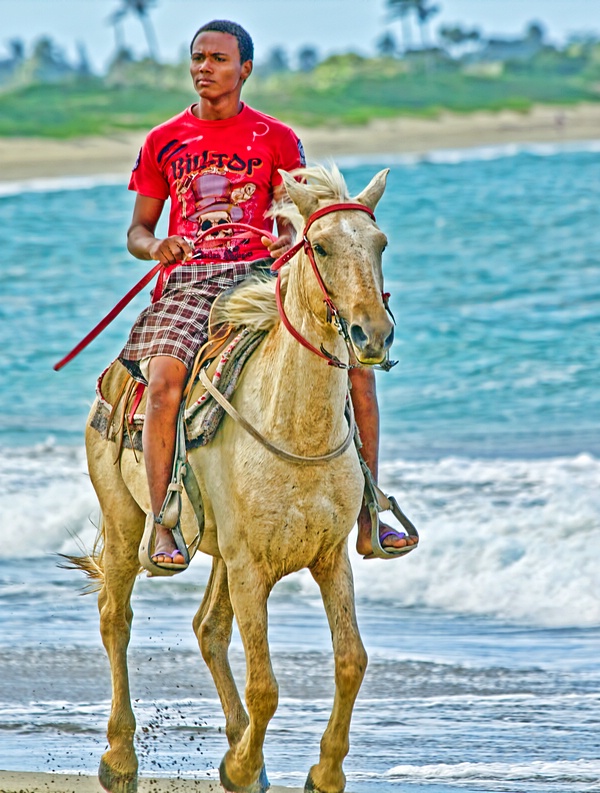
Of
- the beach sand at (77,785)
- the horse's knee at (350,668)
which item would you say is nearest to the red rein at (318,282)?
the horse's knee at (350,668)

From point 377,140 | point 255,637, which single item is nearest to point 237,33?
point 255,637

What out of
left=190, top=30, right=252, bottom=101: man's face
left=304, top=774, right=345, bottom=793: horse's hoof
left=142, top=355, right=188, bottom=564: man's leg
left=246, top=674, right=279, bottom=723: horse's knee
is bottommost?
left=304, top=774, right=345, bottom=793: horse's hoof

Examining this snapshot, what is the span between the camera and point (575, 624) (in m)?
8.92

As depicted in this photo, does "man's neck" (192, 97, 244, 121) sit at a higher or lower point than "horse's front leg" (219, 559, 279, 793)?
Answer: higher

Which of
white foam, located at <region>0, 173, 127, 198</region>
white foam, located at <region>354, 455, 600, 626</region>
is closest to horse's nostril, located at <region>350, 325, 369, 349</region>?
white foam, located at <region>354, 455, 600, 626</region>

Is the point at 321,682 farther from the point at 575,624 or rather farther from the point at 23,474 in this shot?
the point at 23,474

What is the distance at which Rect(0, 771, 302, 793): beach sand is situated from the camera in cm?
587

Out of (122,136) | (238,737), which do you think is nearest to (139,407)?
(238,737)

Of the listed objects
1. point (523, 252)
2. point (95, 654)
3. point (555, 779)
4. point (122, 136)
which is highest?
point (555, 779)

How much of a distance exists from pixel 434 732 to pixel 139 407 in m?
2.11

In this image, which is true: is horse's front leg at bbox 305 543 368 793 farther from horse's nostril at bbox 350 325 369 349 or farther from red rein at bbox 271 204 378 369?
horse's nostril at bbox 350 325 369 349

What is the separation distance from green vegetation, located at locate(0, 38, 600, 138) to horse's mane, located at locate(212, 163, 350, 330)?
130 feet

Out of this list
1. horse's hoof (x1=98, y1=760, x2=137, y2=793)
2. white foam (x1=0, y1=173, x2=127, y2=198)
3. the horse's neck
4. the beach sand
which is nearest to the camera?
the horse's neck

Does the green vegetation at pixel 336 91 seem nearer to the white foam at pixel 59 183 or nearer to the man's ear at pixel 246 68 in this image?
the white foam at pixel 59 183
